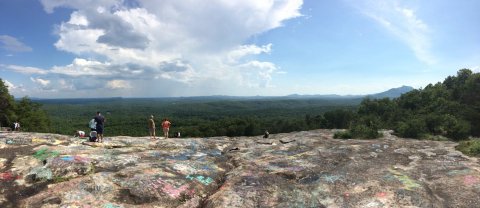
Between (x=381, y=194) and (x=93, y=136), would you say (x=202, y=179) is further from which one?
(x=93, y=136)

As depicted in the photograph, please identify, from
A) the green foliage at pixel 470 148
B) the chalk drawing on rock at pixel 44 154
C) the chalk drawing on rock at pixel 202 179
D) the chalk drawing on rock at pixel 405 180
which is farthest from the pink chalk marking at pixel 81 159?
the green foliage at pixel 470 148

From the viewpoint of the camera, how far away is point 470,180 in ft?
49.7

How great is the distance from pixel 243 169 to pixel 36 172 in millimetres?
10149

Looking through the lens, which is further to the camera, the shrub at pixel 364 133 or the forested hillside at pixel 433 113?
the forested hillside at pixel 433 113

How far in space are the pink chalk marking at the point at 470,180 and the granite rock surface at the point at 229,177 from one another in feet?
0.14

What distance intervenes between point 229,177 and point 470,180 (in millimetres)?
11476

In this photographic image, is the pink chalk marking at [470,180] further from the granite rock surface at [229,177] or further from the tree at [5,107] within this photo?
the tree at [5,107]

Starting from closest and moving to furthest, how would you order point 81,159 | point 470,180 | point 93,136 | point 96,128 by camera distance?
point 470,180
point 81,159
point 93,136
point 96,128

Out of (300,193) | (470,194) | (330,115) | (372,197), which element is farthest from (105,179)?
(330,115)

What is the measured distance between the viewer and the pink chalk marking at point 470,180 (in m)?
14.8

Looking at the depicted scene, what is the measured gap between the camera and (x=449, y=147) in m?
23.8

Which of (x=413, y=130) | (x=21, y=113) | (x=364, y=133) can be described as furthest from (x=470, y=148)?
(x=21, y=113)

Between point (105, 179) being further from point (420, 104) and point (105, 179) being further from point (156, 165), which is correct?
point (420, 104)

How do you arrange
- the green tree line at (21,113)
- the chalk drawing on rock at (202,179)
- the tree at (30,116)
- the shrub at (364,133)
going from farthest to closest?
the tree at (30,116) < the green tree line at (21,113) < the shrub at (364,133) < the chalk drawing on rock at (202,179)
